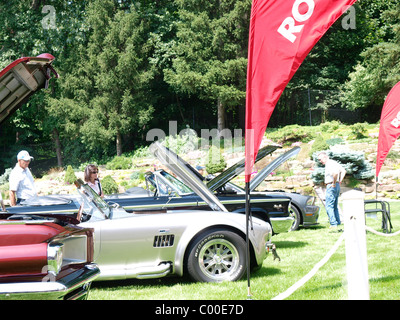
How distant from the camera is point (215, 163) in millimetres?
24547

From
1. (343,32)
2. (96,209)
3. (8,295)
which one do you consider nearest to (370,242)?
(96,209)

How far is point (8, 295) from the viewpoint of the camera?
10.9ft

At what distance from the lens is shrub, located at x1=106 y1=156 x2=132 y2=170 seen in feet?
99.1

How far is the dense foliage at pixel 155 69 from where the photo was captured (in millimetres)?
30891

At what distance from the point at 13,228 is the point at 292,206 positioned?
901 cm

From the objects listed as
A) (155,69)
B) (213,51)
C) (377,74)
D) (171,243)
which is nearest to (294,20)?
(171,243)

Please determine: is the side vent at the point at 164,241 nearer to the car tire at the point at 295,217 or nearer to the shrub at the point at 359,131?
the car tire at the point at 295,217

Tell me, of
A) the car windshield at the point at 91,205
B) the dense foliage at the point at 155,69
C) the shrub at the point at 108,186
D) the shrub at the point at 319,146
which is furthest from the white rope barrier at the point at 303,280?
the dense foliage at the point at 155,69

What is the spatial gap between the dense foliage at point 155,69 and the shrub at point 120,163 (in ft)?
5.99

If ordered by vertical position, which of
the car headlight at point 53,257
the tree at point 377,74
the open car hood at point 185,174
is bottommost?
the car headlight at point 53,257

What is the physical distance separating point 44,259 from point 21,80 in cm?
212

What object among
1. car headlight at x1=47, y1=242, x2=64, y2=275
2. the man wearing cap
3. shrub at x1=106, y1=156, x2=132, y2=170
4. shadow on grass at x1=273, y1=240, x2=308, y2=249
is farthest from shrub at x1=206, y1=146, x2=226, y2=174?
car headlight at x1=47, y1=242, x2=64, y2=275

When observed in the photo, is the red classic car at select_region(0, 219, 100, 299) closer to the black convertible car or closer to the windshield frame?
the windshield frame
